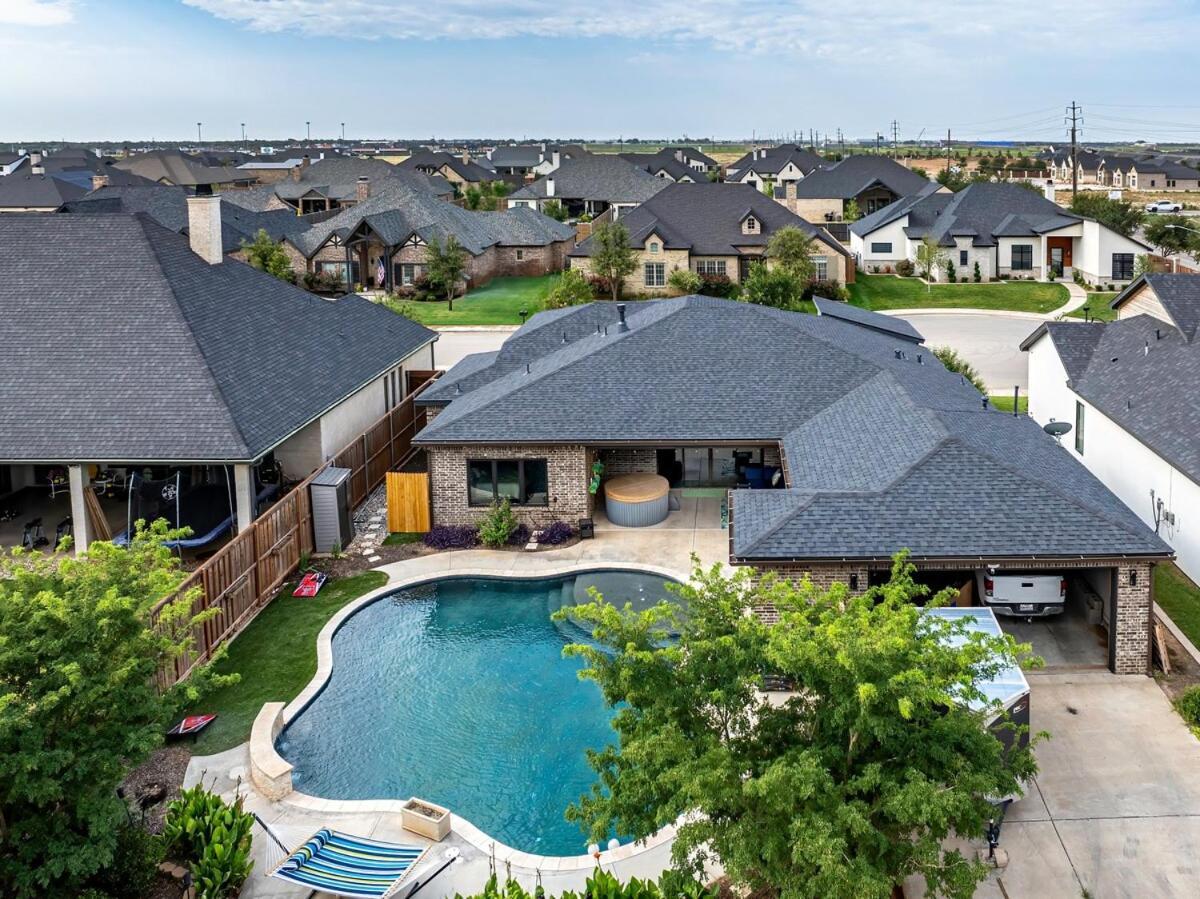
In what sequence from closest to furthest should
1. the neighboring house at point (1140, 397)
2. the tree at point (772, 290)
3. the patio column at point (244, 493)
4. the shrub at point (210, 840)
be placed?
the shrub at point (210, 840)
the neighboring house at point (1140, 397)
the patio column at point (244, 493)
the tree at point (772, 290)

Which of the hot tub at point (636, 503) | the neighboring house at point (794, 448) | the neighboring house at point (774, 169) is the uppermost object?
the neighboring house at point (774, 169)

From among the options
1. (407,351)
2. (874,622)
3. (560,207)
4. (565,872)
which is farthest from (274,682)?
(560,207)

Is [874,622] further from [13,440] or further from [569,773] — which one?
[13,440]

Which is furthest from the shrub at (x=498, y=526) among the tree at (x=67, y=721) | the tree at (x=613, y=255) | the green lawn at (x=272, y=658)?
the tree at (x=613, y=255)

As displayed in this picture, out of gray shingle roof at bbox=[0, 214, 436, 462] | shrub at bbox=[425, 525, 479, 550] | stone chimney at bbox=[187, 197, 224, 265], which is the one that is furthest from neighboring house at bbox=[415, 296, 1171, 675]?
stone chimney at bbox=[187, 197, 224, 265]

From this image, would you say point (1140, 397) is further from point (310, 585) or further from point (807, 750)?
point (310, 585)

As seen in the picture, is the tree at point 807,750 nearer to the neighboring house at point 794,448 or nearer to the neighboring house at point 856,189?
the neighboring house at point 794,448

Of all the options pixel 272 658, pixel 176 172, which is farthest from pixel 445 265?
pixel 176 172
